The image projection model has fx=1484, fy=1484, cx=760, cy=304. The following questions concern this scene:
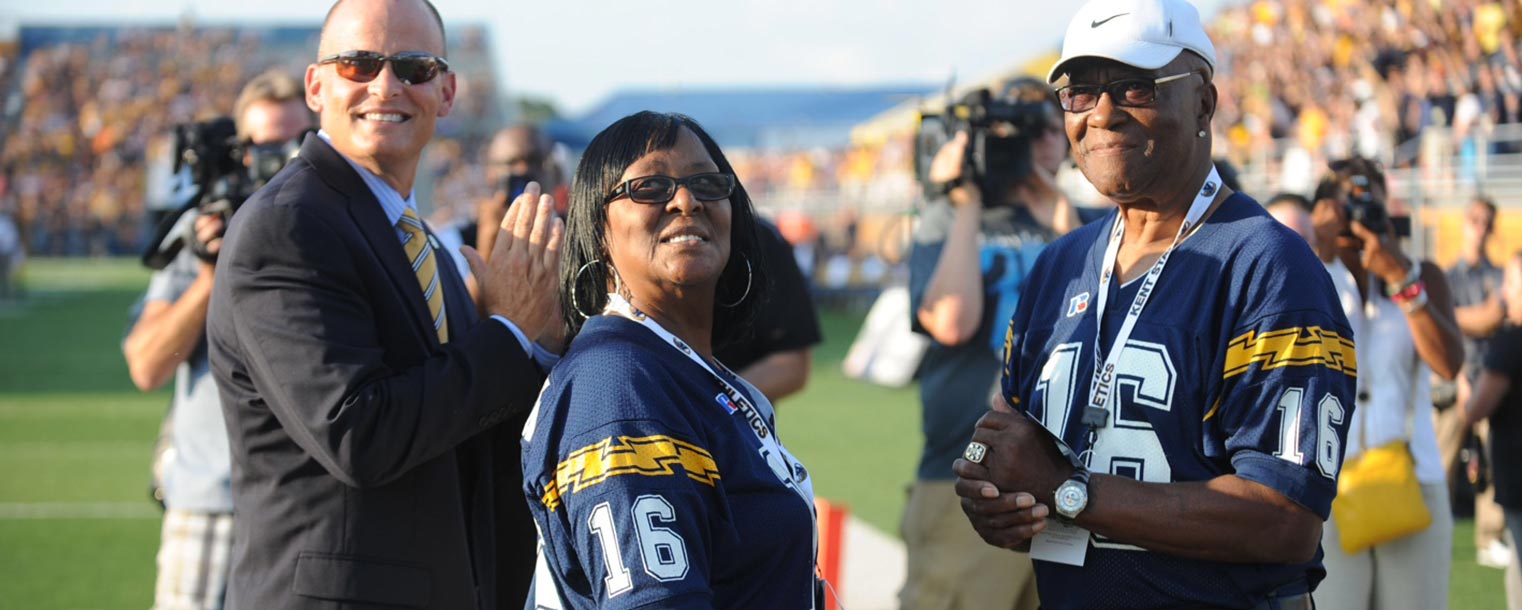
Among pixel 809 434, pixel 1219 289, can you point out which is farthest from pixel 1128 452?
pixel 809 434

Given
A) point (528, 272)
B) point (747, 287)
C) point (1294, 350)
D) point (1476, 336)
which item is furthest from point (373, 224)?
point (1476, 336)

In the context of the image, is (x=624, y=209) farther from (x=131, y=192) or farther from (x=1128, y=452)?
(x=131, y=192)

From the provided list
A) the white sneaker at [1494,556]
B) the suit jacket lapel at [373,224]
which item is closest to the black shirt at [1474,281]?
the white sneaker at [1494,556]

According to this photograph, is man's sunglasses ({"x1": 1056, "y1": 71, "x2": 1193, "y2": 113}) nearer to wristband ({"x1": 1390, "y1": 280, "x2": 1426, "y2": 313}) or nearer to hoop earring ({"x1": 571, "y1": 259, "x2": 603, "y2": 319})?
hoop earring ({"x1": 571, "y1": 259, "x2": 603, "y2": 319})

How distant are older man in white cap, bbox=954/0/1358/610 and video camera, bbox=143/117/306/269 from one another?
2.61m

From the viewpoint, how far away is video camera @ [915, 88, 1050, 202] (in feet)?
15.8

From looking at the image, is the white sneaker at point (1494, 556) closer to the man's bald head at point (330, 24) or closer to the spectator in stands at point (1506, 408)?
the spectator in stands at point (1506, 408)

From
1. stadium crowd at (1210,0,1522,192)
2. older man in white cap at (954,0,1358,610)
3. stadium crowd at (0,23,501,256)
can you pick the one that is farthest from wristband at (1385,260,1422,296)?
stadium crowd at (0,23,501,256)

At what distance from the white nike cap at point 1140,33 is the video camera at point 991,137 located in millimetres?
2088

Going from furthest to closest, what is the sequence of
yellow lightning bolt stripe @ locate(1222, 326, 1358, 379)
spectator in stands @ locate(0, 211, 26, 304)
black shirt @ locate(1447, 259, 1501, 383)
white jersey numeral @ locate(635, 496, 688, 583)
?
spectator in stands @ locate(0, 211, 26, 304) < black shirt @ locate(1447, 259, 1501, 383) < yellow lightning bolt stripe @ locate(1222, 326, 1358, 379) < white jersey numeral @ locate(635, 496, 688, 583)

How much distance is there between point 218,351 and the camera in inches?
119

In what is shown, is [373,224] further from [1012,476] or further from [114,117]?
[114,117]

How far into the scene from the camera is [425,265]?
10.7ft

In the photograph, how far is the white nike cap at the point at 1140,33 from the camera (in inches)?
104
